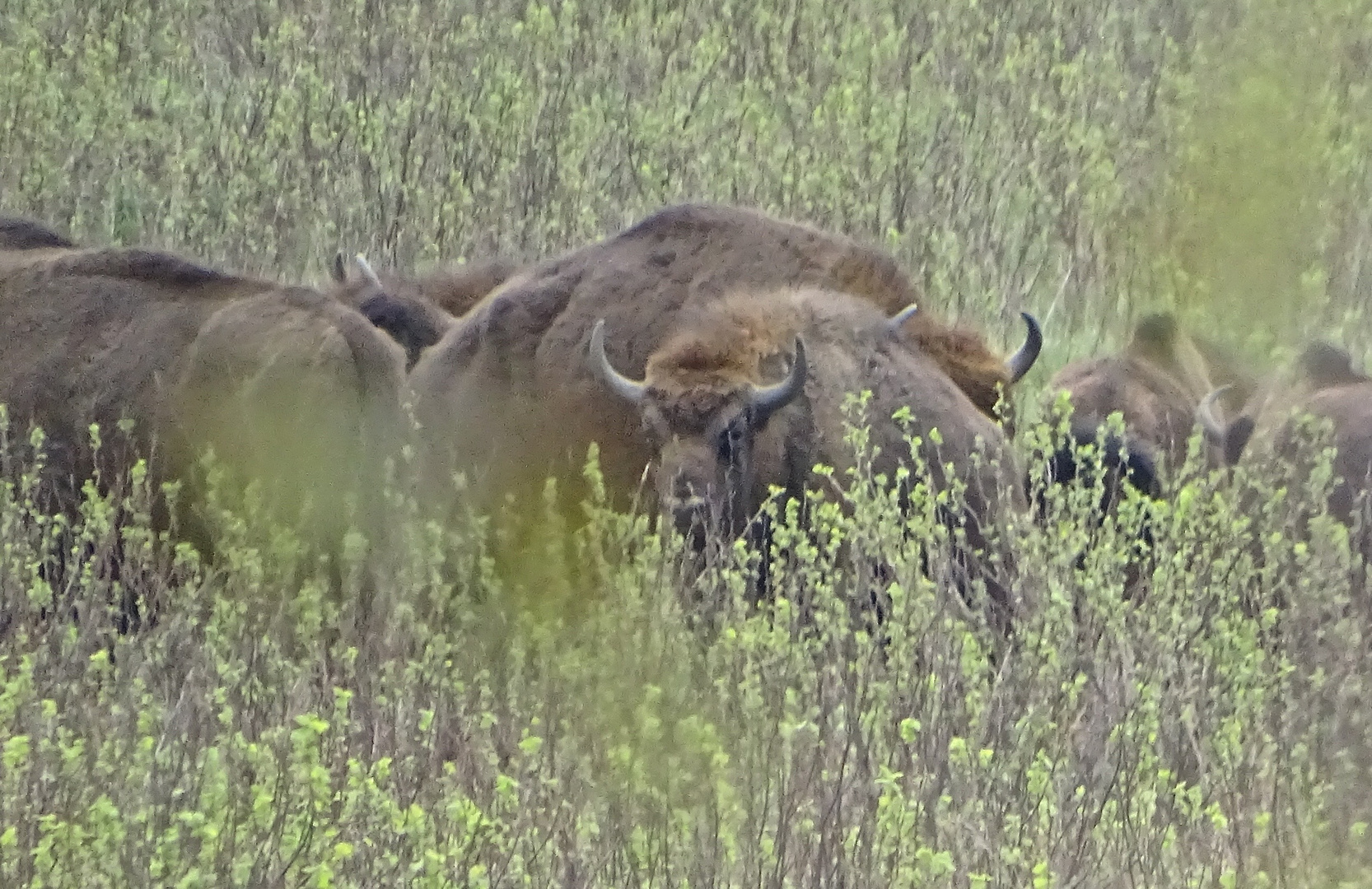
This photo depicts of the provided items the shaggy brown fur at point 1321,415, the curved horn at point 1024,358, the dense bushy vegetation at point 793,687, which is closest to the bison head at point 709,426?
the dense bushy vegetation at point 793,687

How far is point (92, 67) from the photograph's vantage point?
1222 centimetres

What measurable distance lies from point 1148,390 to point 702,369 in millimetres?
2437

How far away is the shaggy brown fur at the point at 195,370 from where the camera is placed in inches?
271

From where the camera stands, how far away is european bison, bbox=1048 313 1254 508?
762 centimetres

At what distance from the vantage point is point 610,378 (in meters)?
7.15

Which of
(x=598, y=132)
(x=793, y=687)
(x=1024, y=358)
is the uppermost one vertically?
(x=598, y=132)

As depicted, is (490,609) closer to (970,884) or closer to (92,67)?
(970,884)

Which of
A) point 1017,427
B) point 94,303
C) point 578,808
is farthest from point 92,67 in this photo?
point 578,808

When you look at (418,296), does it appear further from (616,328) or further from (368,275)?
(616,328)

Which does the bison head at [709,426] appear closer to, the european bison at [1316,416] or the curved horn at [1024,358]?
the curved horn at [1024,358]

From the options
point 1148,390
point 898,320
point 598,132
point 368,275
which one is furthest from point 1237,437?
point 598,132

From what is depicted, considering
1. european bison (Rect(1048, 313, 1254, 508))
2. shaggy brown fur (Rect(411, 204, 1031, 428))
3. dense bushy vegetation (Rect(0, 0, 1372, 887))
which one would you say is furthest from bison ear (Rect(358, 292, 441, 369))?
european bison (Rect(1048, 313, 1254, 508))

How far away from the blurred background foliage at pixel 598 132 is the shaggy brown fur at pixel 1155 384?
28cm

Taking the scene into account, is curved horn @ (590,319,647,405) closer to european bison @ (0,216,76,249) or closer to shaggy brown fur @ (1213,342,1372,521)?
shaggy brown fur @ (1213,342,1372,521)
